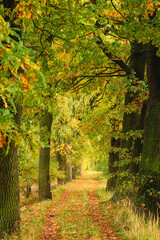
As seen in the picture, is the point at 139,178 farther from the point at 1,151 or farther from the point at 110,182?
the point at 110,182

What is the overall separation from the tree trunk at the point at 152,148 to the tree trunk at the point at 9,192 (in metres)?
3.76

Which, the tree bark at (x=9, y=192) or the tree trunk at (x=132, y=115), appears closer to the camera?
the tree bark at (x=9, y=192)

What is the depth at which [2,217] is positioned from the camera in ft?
17.7

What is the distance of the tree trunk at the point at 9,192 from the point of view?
5.42 m

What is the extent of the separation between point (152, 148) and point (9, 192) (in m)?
4.50

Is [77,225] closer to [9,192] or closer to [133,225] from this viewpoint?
[133,225]

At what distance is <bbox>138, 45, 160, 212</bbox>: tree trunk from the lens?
6.46 meters

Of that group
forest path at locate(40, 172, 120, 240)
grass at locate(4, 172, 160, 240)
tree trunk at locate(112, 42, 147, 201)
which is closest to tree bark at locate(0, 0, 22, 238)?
grass at locate(4, 172, 160, 240)

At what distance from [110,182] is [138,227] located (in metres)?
10.3

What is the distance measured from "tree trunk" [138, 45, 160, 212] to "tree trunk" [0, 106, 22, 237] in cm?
376

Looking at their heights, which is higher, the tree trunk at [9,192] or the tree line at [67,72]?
the tree line at [67,72]

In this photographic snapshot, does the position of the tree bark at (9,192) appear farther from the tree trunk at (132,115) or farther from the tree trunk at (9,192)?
the tree trunk at (132,115)

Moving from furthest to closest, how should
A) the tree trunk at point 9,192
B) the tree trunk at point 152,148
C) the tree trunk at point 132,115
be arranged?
1. the tree trunk at point 132,115
2. the tree trunk at point 152,148
3. the tree trunk at point 9,192

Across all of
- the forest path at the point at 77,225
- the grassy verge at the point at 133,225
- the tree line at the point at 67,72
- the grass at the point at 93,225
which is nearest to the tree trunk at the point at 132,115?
the tree line at the point at 67,72
